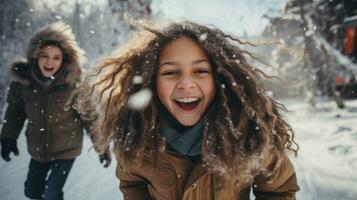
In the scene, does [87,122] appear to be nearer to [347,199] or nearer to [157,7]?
[347,199]

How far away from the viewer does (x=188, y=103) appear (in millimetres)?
2426

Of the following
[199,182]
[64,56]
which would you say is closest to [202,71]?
[199,182]

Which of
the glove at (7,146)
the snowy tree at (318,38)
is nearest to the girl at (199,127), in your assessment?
the glove at (7,146)

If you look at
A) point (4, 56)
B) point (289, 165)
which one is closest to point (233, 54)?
point (289, 165)

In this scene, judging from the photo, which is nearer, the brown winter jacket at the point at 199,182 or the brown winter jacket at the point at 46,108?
the brown winter jacket at the point at 199,182

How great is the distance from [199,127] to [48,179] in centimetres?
248

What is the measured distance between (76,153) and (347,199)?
129 inches

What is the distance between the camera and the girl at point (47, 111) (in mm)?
4152

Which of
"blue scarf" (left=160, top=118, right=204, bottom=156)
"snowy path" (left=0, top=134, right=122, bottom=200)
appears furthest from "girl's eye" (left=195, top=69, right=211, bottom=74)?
"snowy path" (left=0, top=134, right=122, bottom=200)

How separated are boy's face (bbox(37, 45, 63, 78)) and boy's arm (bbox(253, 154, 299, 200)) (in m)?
2.71

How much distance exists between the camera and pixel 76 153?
4305mm

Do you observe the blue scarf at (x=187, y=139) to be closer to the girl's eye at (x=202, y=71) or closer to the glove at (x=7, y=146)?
the girl's eye at (x=202, y=71)

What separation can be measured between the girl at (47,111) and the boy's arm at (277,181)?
249 cm

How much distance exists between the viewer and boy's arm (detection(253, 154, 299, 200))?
229 centimetres
